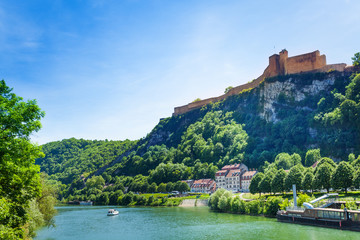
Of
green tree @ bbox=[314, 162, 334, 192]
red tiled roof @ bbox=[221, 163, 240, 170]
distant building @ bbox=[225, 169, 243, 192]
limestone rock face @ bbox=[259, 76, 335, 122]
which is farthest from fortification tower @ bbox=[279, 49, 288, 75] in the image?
green tree @ bbox=[314, 162, 334, 192]

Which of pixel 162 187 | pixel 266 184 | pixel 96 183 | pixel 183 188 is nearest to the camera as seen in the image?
pixel 266 184

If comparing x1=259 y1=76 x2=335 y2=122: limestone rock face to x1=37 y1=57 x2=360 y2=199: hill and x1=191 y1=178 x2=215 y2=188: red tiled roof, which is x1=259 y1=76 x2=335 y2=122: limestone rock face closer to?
x1=37 y1=57 x2=360 y2=199: hill

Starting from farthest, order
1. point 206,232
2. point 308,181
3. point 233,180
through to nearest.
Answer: point 233,180, point 308,181, point 206,232

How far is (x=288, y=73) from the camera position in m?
109

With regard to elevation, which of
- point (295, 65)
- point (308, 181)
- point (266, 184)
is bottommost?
point (266, 184)

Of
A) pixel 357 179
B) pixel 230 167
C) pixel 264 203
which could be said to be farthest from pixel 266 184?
pixel 230 167

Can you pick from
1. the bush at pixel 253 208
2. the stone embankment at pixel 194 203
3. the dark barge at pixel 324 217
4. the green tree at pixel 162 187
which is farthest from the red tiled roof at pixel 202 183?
the dark barge at pixel 324 217

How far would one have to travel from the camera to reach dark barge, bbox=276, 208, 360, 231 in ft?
116

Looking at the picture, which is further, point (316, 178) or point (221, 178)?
point (221, 178)

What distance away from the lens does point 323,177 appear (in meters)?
52.1

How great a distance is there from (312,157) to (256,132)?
33.0 meters

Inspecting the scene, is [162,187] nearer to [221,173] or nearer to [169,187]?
[169,187]

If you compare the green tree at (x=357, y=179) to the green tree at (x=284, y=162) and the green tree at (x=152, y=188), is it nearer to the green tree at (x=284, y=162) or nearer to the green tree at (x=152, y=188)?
the green tree at (x=284, y=162)

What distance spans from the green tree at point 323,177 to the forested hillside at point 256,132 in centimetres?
2637
